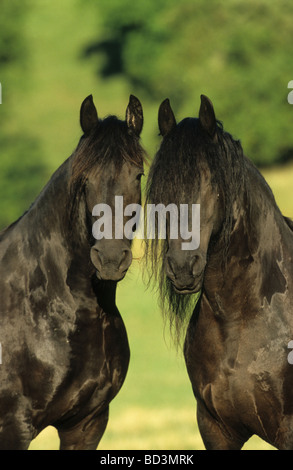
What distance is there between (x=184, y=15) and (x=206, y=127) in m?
35.0

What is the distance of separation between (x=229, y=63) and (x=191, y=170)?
31629mm

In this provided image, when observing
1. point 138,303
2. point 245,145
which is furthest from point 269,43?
point 138,303

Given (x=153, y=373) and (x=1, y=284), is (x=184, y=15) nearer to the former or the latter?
(x=153, y=373)

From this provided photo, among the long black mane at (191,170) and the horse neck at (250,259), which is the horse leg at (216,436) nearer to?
the horse neck at (250,259)

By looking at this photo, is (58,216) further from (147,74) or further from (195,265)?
(147,74)

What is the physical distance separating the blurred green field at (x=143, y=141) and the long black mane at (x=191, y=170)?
0.51 m

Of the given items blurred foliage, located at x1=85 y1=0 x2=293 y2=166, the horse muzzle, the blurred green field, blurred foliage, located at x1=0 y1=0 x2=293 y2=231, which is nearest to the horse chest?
the blurred green field

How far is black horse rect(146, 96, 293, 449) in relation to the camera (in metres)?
4.48

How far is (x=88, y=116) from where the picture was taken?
194 inches

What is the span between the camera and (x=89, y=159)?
4.75 m

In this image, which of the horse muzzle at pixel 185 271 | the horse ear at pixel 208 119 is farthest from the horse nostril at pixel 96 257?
the horse ear at pixel 208 119

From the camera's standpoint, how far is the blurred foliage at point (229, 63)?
105 ft

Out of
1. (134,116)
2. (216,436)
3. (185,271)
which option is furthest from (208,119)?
(216,436)

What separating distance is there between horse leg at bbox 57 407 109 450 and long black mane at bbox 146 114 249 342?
1.13 meters
